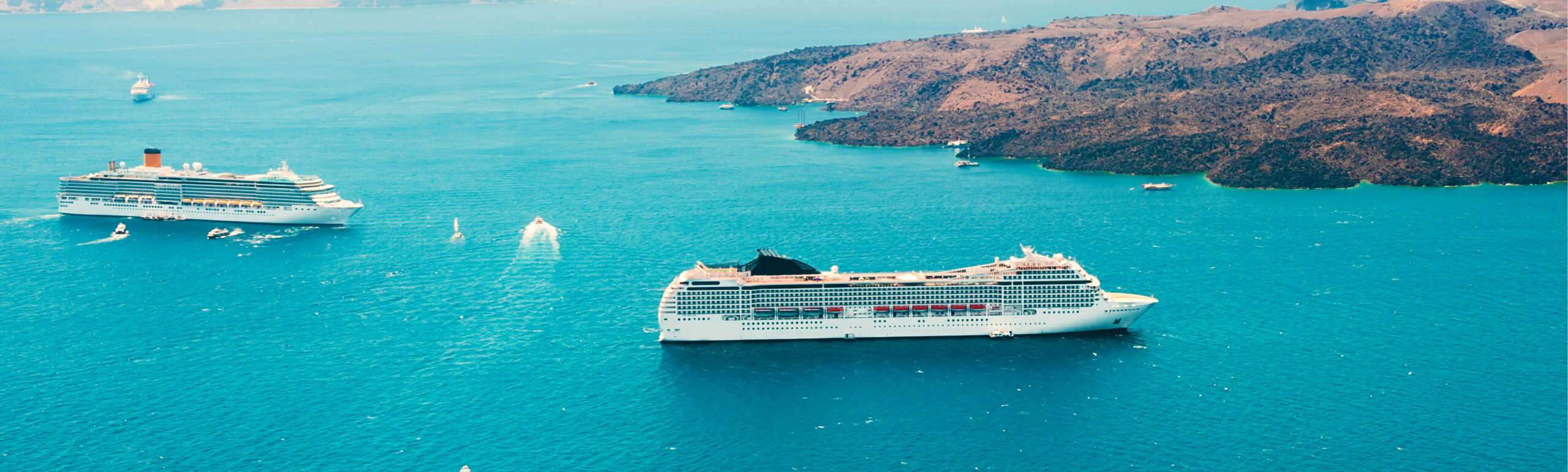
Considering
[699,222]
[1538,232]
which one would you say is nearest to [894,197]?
[699,222]

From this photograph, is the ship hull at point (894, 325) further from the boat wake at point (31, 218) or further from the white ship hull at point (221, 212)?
the boat wake at point (31, 218)

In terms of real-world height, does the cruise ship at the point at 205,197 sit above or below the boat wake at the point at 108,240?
above

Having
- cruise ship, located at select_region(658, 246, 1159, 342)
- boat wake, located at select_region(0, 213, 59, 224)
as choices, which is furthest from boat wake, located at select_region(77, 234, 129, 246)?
cruise ship, located at select_region(658, 246, 1159, 342)

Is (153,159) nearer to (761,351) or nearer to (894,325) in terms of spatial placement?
(761,351)

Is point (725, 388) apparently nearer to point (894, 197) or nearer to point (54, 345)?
point (54, 345)

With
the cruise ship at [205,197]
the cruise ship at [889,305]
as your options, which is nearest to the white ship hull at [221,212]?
the cruise ship at [205,197]
